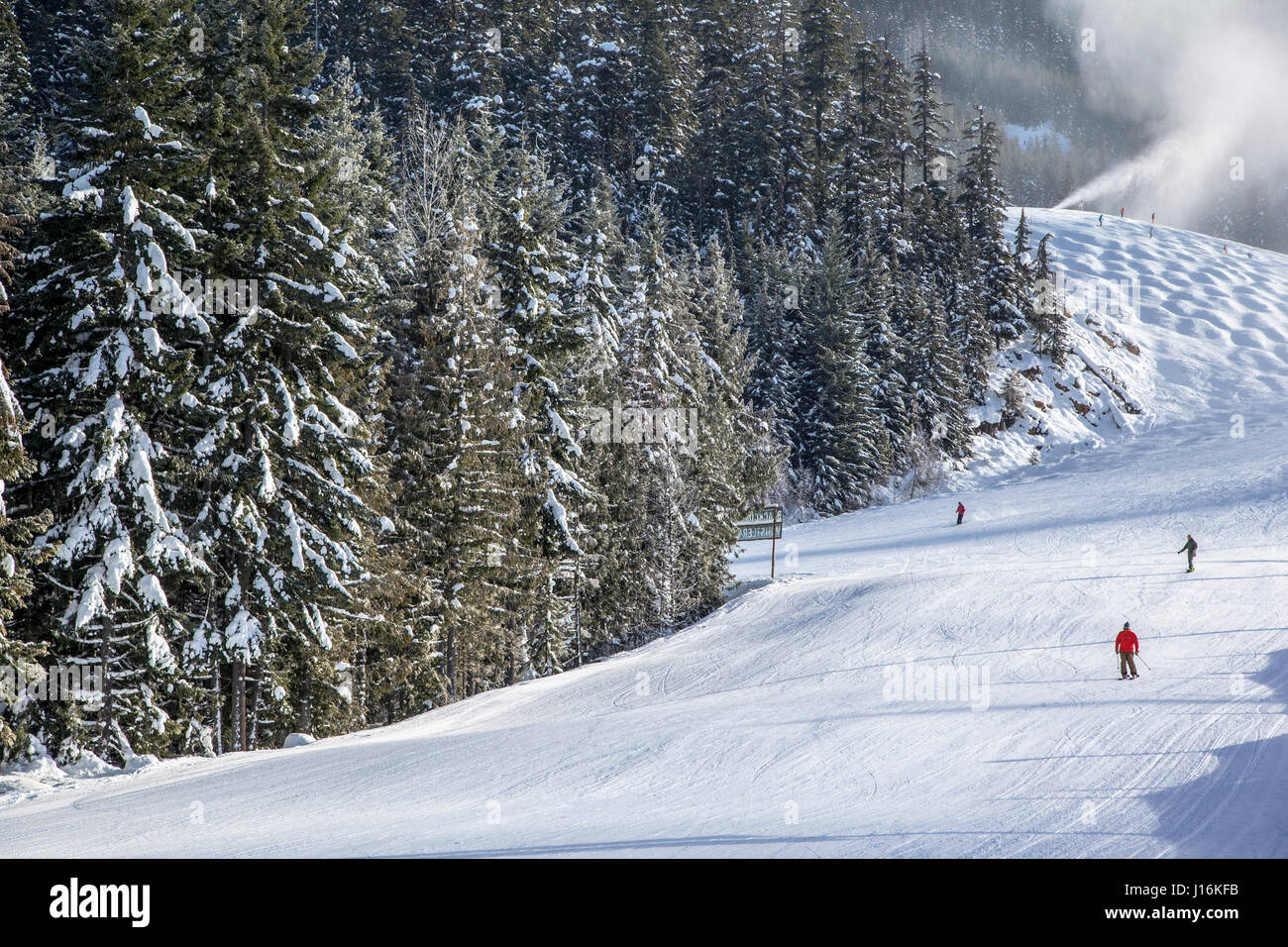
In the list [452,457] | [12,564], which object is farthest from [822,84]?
[12,564]

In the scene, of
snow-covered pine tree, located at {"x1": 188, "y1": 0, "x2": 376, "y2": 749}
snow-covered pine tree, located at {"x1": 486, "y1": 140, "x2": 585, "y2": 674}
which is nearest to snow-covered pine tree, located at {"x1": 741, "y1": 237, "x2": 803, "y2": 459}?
snow-covered pine tree, located at {"x1": 486, "y1": 140, "x2": 585, "y2": 674}

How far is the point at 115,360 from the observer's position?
16516 mm

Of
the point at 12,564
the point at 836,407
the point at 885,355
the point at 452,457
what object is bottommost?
the point at 12,564

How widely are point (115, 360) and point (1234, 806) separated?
63.5 feet

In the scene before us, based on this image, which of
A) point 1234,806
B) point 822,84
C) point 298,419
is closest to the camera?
point 1234,806

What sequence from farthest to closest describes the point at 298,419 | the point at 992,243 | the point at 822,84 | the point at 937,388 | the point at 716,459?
the point at 822,84, the point at 992,243, the point at 937,388, the point at 716,459, the point at 298,419

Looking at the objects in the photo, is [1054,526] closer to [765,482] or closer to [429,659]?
[765,482]

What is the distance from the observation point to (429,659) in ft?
78.1

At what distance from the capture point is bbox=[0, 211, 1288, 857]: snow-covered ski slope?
1063 centimetres

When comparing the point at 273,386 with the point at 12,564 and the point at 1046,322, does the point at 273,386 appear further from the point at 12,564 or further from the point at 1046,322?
the point at 1046,322

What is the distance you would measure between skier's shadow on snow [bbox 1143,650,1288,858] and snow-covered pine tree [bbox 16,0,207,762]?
657 inches

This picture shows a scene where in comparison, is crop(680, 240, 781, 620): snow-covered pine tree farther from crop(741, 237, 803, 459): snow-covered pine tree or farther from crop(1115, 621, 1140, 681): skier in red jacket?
crop(1115, 621, 1140, 681): skier in red jacket

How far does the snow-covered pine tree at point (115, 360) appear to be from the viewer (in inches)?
Result: 642
